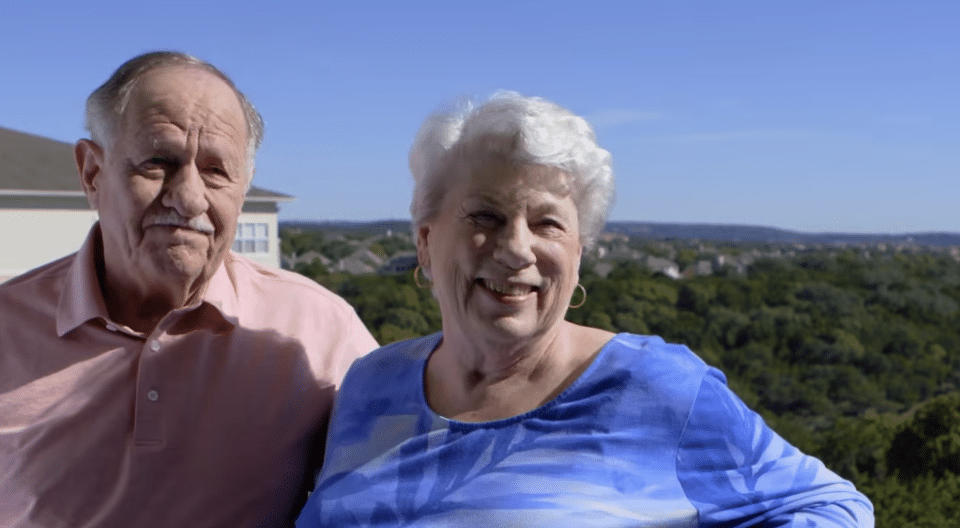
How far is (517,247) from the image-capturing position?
1805 mm

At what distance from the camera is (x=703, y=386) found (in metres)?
1.77

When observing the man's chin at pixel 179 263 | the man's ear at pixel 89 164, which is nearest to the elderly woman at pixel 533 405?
the man's chin at pixel 179 263

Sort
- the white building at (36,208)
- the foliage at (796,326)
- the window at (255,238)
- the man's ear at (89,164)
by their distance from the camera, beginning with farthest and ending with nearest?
the foliage at (796,326) → the window at (255,238) → the white building at (36,208) → the man's ear at (89,164)

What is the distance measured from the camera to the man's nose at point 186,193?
200 centimetres

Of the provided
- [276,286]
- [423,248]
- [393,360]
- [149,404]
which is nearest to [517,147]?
[423,248]

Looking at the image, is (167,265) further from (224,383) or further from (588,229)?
(588,229)

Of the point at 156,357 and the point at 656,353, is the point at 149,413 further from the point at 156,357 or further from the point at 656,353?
the point at 656,353

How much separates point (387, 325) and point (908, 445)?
23619mm

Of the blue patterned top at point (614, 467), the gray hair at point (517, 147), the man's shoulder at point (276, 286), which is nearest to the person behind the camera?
the blue patterned top at point (614, 467)

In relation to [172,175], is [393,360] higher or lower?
lower

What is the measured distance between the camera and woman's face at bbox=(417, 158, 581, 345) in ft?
5.95

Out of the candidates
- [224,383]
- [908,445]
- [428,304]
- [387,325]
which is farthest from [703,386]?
[428,304]

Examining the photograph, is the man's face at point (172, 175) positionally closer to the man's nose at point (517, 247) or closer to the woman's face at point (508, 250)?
the woman's face at point (508, 250)

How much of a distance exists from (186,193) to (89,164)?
0.31 metres
